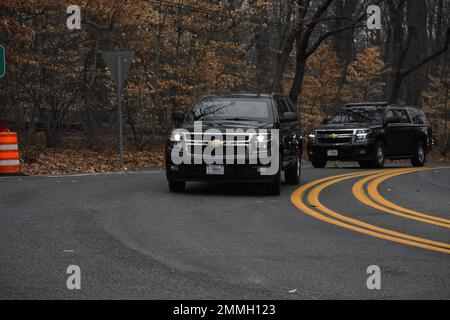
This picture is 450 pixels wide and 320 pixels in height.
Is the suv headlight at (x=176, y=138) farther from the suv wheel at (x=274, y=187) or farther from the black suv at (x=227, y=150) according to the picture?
the suv wheel at (x=274, y=187)

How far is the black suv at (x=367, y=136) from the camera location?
22.5 metres

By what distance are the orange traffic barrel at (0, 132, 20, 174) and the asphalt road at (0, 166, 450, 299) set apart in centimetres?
242

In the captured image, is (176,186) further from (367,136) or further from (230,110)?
(367,136)

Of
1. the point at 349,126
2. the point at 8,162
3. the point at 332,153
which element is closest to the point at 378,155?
the point at 349,126

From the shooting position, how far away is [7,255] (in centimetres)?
762

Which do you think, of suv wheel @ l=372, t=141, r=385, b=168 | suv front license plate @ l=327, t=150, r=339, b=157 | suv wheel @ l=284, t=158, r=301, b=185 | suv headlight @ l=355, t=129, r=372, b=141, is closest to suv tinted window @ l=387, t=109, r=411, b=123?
suv wheel @ l=372, t=141, r=385, b=168

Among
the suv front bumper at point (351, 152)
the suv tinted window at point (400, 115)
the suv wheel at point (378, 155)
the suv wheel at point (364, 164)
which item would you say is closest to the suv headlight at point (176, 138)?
the suv front bumper at point (351, 152)

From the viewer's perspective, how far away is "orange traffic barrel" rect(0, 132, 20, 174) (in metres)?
16.7

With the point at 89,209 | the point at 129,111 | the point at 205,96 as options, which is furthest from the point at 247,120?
the point at 129,111

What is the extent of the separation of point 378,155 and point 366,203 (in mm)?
10327

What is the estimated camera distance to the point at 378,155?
2283cm

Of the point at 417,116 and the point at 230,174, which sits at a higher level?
the point at 417,116
